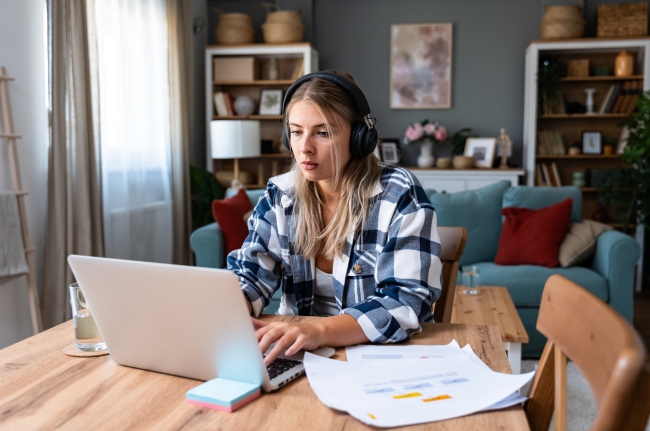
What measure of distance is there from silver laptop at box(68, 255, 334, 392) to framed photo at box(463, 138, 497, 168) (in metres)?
4.42

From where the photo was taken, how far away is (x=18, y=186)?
2742 millimetres

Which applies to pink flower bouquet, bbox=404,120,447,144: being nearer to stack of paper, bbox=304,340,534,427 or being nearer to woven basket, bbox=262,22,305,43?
woven basket, bbox=262,22,305,43

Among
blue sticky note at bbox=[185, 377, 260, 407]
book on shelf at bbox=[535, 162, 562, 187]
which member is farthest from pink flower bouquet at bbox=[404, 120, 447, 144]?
blue sticky note at bbox=[185, 377, 260, 407]

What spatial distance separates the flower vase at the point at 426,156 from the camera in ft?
17.1

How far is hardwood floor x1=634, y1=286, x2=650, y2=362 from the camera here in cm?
358

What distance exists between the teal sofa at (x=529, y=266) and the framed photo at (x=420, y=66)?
1.83m

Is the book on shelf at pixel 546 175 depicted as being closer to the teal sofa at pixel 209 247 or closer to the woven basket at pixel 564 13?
the woven basket at pixel 564 13

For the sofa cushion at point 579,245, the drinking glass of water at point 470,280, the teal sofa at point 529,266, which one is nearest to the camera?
the drinking glass of water at point 470,280

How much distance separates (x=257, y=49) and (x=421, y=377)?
454 cm

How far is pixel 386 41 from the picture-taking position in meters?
5.46

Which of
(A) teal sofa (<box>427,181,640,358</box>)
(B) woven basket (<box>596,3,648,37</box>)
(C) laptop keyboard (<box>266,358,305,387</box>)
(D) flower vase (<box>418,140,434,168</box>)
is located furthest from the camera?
(D) flower vase (<box>418,140,434,168</box>)

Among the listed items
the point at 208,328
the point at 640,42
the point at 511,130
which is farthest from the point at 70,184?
the point at 640,42


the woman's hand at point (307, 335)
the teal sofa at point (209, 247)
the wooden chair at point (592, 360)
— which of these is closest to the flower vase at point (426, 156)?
the teal sofa at point (209, 247)

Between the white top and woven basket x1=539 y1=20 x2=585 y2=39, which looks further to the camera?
woven basket x1=539 y1=20 x2=585 y2=39
